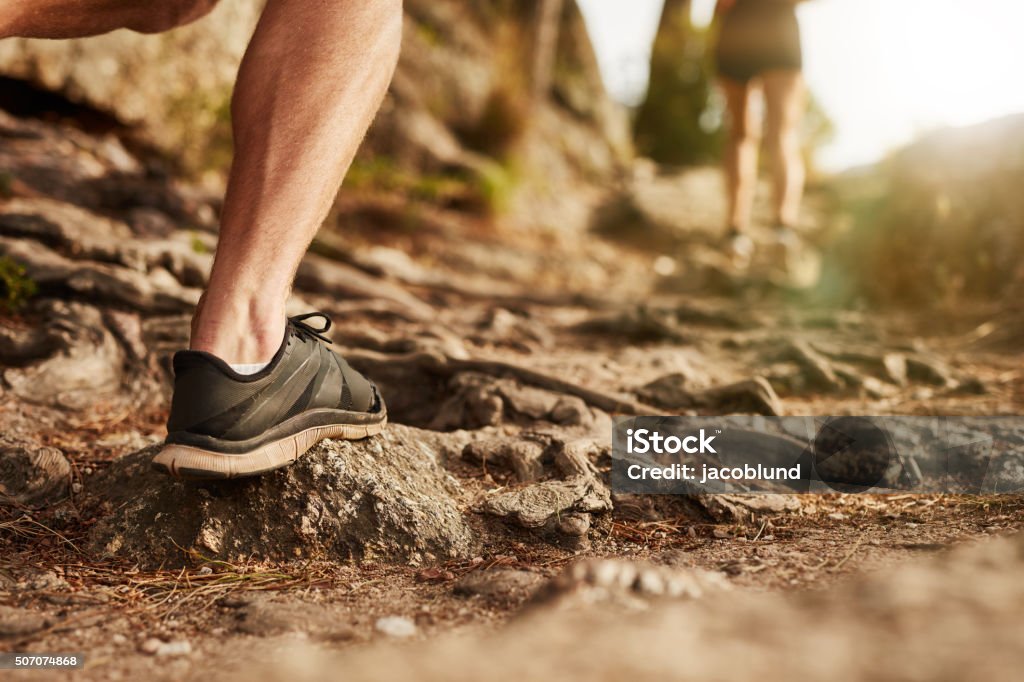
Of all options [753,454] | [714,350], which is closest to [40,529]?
[753,454]

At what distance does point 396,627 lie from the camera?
1246 mm

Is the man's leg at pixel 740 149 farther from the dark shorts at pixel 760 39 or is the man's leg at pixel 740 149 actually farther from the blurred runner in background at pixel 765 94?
the dark shorts at pixel 760 39

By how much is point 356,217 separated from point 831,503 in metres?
5.40

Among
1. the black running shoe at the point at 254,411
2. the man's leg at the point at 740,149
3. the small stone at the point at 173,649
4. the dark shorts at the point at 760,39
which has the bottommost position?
the small stone at the point at 173,649

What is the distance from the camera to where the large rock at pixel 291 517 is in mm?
1601

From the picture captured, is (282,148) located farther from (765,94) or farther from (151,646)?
(765,94)

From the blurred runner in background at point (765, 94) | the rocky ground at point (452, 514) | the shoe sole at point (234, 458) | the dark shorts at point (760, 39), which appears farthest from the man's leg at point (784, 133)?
the shoe sole at point (234, 458)

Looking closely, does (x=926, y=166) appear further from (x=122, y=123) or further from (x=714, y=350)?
(x=122, y=123)

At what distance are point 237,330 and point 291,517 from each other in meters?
0.45

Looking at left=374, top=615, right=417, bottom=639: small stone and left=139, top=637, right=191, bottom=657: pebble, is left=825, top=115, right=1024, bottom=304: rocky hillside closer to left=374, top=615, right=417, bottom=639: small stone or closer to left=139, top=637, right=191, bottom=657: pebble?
left=374, top=615, right=417, bottom=639: small stone

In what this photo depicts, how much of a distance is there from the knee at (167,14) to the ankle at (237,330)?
0.96 m

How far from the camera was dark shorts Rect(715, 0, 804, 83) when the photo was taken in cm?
570

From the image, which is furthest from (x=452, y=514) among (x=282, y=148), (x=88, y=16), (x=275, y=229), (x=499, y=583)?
(x=88, y=16)

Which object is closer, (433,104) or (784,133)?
(784,133)
